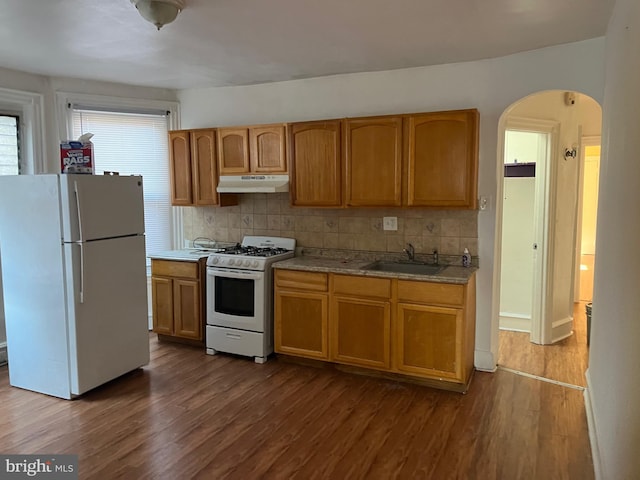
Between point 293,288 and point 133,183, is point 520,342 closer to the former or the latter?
point 293,288

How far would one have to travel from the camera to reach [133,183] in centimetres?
375

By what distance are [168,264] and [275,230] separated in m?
1.08

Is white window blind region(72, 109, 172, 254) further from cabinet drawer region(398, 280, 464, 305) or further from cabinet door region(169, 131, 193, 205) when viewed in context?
cabinet drawer region(398, 280, 464, 305)

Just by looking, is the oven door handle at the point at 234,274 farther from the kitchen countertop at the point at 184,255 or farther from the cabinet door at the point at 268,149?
the cabinet door at the point at 268,149

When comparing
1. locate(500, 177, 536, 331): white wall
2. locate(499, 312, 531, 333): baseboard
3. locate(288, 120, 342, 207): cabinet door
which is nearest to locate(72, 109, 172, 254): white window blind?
locate(288, 120, 342, 207): cabinet door

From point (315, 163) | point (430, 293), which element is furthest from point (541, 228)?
point (315, 163)

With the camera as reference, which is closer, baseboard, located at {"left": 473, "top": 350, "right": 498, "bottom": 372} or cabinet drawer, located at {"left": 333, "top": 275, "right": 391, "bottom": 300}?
cabinet drawer, located at {"left": 333, "top": 275, "right": 391, "bottom": 300}

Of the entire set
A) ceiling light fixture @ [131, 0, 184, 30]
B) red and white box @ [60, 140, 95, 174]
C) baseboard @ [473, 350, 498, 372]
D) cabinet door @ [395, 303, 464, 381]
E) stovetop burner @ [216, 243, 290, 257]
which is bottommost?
baseboard @ [473, 350, 498, 372]

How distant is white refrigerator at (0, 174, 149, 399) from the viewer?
3381mm

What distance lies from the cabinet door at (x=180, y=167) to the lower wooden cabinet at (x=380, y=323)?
142 cm

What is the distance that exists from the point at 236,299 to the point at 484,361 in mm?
2153

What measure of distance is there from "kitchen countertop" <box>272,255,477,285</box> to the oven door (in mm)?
272

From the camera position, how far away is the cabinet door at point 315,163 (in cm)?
406

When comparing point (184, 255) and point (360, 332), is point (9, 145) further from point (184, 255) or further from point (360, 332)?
point (360, 332)
